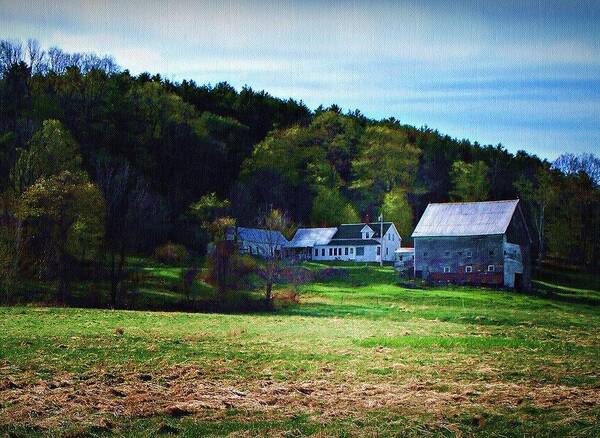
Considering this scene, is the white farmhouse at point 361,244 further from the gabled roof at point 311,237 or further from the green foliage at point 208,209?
the green foliage at point 208,209

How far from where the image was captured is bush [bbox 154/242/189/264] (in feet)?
251

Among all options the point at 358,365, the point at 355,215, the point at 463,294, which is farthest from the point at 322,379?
the point at 355,215

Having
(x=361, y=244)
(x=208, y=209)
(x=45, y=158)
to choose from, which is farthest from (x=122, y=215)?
(x=361, y=244)

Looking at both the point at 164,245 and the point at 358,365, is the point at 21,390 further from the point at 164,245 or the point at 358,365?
the point at 164,245

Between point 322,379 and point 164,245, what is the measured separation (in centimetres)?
6478

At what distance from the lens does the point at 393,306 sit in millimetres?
53812

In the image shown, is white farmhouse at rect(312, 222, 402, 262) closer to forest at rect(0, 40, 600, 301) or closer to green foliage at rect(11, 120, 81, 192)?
forest at rect(0, 40, 600, 301)

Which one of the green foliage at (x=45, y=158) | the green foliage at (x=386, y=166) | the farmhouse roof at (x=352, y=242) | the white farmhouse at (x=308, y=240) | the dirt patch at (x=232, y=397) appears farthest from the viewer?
the green foliage at (x=386, y=166)

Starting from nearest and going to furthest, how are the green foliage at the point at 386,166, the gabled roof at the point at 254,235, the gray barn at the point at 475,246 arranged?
the gray barn at the point at 475,246
the gabled roof at the point at 254,235
the green foliage at the point at 386,166

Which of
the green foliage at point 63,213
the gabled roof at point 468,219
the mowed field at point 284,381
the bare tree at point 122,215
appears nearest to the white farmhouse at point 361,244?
the gabled roof at point 468,219

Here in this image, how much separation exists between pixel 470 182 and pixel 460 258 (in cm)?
3368

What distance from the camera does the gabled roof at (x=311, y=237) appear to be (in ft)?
322

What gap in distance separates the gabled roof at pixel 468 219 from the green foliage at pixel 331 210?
21.7m

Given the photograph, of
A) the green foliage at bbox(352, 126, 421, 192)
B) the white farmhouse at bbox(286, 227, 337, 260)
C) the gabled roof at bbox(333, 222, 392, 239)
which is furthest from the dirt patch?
the green foliage at bbox(352, 126, 421, 192)
